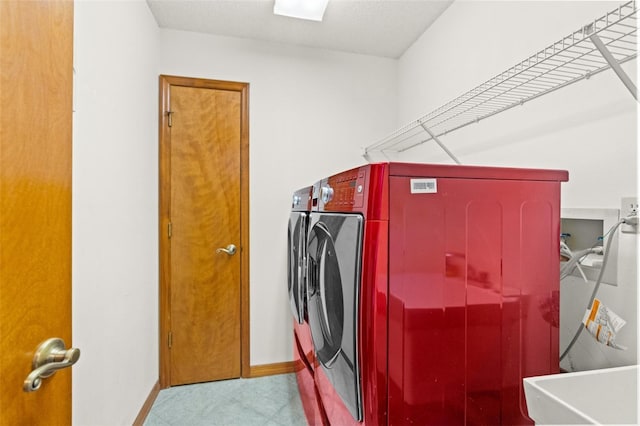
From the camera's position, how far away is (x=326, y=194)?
1.27m

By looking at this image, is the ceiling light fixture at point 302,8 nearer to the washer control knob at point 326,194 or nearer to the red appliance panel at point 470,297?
the washer control knob at point 326,194

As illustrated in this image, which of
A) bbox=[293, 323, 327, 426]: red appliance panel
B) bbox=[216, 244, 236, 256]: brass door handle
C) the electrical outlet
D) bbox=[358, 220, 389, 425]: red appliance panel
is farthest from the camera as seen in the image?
bbox=[216, 244, 236, 256]: brass door handle

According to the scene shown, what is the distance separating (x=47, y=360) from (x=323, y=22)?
2.36m

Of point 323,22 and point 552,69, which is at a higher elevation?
point 323,22

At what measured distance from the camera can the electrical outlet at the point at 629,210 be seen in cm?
103

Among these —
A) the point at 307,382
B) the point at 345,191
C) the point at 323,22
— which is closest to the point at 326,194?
the point at 345,191

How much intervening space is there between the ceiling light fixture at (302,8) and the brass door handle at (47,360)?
2.06 m

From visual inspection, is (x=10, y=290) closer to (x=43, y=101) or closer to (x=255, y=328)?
(x=43, y=101)

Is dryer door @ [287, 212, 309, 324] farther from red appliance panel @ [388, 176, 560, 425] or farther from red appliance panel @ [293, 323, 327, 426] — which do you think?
red appliance panel @ [388, 176, 560, 425]

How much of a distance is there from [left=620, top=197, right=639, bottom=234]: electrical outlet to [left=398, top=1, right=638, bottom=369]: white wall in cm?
3

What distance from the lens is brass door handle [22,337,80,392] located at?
64cm

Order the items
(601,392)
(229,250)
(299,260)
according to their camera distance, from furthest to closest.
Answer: (229,250)
(299,260)
(601,392)

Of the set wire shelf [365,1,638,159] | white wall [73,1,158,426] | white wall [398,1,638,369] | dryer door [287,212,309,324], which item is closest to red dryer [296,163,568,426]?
white wall [398,1,638,369]

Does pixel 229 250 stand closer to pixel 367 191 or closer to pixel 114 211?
pixel 114 211
